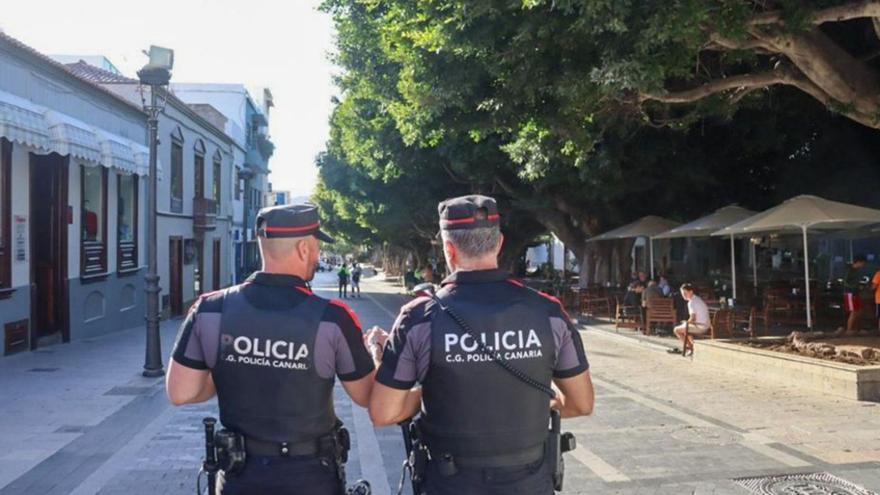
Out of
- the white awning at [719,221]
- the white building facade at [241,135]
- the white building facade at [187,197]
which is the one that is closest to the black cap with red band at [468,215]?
the white awning at [719,221]

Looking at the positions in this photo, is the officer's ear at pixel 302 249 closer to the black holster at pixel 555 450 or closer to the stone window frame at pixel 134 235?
the black holster at pixel 555 450

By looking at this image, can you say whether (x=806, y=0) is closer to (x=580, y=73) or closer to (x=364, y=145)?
(x=580, y=73)

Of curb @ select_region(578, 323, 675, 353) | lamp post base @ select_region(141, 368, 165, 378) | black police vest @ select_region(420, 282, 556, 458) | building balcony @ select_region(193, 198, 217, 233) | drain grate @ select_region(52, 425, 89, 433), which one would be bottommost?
drain grate @ select_region(52, 425, 89, 433)

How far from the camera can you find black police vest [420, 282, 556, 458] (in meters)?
2.63

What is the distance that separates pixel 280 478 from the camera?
2.72m

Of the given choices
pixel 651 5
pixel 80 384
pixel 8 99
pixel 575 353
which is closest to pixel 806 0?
pixel 651 5

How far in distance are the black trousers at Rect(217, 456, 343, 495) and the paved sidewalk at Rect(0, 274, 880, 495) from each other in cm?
280

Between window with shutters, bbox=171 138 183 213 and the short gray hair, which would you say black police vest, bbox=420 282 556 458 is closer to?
the short gray hair

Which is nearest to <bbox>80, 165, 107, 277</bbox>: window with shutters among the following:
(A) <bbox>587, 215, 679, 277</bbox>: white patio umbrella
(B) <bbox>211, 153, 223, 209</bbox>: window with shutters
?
(B) <bbox>211, 153, 223, 209</bbox>: window with shutters

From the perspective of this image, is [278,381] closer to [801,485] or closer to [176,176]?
[801,485]

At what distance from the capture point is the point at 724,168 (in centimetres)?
1908

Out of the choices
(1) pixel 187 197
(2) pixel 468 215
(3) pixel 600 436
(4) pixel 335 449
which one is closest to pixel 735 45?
(3) pixel 600 436

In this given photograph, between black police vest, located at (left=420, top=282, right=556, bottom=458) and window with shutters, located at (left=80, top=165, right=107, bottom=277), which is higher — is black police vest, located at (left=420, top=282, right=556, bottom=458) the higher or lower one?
the lower one

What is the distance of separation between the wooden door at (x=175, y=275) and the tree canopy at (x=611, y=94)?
21.7 ft
